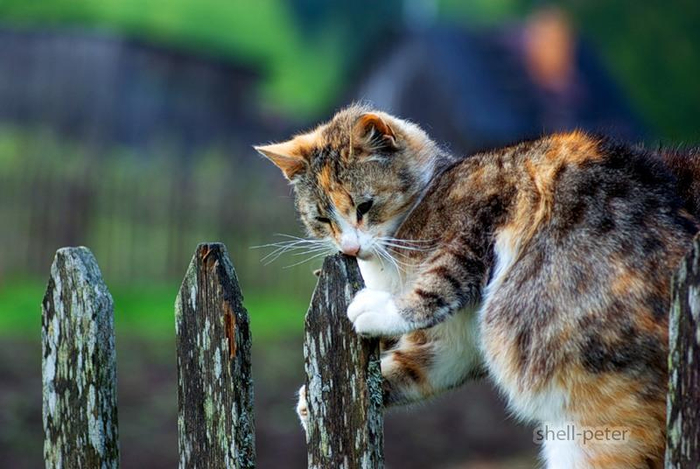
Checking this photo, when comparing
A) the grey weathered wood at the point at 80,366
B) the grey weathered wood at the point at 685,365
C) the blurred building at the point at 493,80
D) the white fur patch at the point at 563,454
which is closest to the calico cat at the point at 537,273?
the white fur patch at the point at 563,454

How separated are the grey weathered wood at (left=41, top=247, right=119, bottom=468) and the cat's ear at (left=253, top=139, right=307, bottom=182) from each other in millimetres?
706

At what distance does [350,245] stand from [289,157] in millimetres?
360

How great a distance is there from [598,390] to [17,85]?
10.1 meters

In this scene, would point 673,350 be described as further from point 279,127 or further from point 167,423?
point 279,127

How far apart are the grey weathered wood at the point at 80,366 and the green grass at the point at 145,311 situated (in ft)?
17.2

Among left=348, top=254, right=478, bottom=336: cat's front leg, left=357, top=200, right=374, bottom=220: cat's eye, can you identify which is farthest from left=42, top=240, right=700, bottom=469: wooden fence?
left=357, top=200, right=374, bottom=220: cat's eye

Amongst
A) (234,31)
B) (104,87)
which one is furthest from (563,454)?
(234,31)

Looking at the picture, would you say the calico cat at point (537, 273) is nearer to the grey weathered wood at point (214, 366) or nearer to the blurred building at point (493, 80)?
the grey weathered wood at point (214, 366)

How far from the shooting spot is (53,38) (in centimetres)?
1099

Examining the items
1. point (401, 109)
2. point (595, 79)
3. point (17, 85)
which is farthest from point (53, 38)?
point (595, 79)

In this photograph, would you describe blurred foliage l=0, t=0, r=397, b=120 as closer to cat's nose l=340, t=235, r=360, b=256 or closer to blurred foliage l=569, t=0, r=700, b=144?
blurred foliage l=569, t=0, r=700, b=144

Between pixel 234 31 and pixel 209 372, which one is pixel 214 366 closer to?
pixel 209 372

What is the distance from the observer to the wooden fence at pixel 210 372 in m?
2.03

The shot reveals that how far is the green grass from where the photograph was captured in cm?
768
